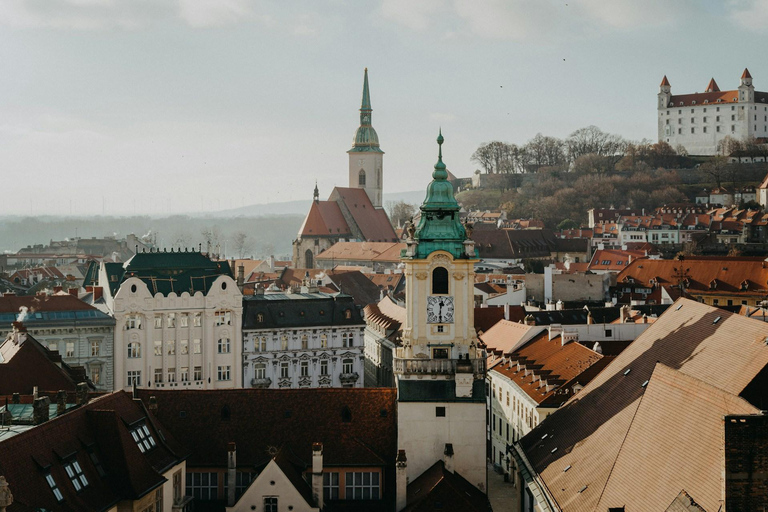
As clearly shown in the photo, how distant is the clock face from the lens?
41.1 meters

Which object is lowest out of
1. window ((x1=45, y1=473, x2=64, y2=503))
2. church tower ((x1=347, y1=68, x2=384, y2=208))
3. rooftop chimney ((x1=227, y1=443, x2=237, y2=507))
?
rooftop chimney ((x1=227, y1=443, x2=237, y2=507))

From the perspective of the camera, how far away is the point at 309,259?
6403 inches

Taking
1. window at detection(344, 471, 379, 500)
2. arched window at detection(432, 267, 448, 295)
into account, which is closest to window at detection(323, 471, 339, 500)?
window at detection(344, 471, 379, 500)

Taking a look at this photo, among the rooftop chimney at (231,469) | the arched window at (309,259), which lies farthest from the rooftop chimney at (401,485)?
the arched window at (309,259)

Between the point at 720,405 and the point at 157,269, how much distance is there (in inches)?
1913

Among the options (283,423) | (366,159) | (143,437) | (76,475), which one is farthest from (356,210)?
(76,475)

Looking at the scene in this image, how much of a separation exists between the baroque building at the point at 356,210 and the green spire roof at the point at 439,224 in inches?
4676

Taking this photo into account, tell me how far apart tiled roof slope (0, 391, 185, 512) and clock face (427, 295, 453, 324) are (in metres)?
11.0

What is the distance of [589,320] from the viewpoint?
66.8 m

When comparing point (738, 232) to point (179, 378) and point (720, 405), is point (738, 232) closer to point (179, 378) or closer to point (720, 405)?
point (179, 378)

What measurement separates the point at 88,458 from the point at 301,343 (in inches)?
1554

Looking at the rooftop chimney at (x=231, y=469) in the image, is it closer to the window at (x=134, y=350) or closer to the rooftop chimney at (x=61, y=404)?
the rooftop chimney at (x=61, y=404)

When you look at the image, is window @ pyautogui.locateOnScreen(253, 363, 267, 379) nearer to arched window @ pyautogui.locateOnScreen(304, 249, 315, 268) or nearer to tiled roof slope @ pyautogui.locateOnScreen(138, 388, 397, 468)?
tiled roof slope @ pyautogui.locateOnScreen(138, 388, 397, 468)

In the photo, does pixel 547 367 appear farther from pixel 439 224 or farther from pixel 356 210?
pixel 356 210
